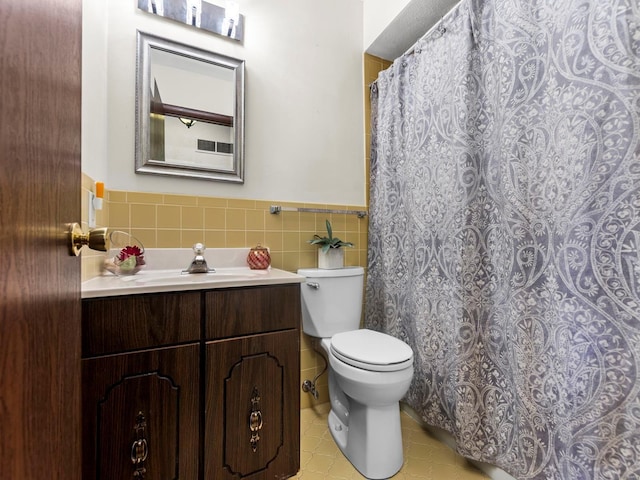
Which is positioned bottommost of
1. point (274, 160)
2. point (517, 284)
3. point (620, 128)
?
point (517, 284)

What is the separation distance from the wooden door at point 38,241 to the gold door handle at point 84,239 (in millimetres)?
21

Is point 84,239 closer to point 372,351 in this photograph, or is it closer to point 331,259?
point 372,351

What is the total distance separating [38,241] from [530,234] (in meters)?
1.25

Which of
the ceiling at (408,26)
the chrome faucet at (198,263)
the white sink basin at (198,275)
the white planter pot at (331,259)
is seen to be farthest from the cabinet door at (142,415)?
the ceiling at (408,26)

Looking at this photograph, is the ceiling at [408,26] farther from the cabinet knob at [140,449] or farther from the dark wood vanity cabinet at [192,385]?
the cabinet knob at [140,449]

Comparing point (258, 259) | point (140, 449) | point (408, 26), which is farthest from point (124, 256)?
point (408, 26)

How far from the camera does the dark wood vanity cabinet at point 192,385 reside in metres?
0.86

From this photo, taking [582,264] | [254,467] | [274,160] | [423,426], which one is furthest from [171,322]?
[423,426]

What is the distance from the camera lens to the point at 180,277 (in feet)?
3.89

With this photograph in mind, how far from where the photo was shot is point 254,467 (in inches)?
42.0

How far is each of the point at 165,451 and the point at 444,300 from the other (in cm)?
120

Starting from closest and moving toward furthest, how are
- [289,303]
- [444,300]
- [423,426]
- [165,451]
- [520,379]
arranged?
[165,451] < [520,379] < [289,303] < [444,300] < [423,426]

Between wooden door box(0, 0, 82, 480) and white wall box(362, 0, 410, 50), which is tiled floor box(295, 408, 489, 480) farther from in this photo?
white wall box(362, 0, 410, 50)

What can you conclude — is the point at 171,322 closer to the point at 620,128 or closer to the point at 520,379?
the point at 520,379
